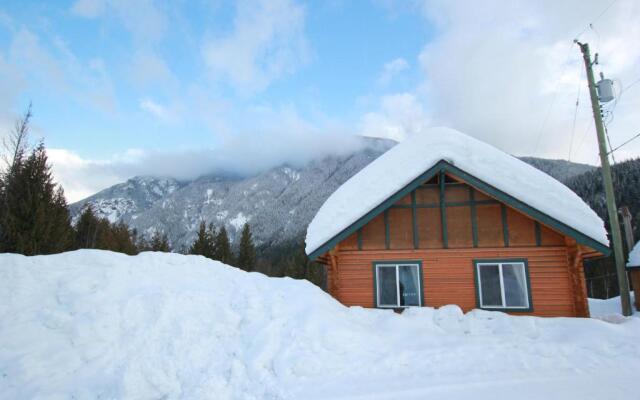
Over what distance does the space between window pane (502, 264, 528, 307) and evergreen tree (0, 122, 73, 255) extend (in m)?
27.9

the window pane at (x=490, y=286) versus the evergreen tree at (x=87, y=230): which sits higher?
the evergreen tree at (x=87, y=230)

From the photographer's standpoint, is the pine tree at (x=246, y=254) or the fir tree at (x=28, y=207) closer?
the fir tree at (x=28, y=207)

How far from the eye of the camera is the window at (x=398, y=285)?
12.1 m

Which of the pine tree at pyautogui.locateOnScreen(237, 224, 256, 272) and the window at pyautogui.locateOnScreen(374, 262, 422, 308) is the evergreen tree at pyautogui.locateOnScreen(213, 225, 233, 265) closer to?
the pine tree at pyautogui.locateOnScreen(237, 224, 256, 272)

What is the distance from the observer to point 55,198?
100ft

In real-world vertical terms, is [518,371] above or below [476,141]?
below

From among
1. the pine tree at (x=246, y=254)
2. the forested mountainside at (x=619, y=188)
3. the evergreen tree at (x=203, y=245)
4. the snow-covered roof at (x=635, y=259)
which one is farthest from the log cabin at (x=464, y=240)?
the forested mountainside at (x=619, y=188)

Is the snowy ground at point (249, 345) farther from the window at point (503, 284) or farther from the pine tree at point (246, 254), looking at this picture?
the pine tree at point (246, 254)

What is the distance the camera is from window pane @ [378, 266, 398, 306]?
1224 centimetres

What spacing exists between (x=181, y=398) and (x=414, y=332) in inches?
231

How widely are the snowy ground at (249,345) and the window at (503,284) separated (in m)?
1.27

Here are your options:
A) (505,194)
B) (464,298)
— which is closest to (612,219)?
(505,194)

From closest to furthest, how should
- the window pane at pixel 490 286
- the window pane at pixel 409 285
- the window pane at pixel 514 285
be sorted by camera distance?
the window pane at pixel 514 285 → the window pane at pixel 490 286 → the window pane at pixel 409 285

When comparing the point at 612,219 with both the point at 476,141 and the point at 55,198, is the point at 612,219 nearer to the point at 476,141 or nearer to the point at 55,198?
the point at 476,141
